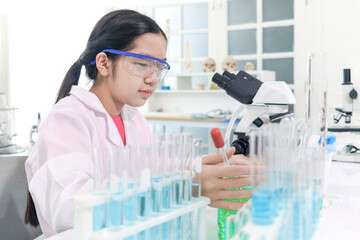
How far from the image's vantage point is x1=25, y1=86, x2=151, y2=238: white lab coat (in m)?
0.84

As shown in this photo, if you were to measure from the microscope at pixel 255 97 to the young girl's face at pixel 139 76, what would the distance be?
220mm

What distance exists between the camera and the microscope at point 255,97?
1.12 m

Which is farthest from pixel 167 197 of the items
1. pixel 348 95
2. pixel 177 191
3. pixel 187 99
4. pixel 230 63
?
pixel 187 99

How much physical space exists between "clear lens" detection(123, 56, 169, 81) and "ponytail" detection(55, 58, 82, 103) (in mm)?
287

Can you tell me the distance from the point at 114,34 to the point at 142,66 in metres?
0.17

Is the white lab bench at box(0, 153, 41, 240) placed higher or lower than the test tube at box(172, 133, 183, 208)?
lower

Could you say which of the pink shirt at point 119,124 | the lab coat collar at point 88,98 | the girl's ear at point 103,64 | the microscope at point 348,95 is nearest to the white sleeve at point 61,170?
the lab coat collar at point 88,98

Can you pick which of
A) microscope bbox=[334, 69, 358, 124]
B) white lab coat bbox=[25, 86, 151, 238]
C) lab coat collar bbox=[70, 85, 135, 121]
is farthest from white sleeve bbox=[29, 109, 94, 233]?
microscope bbox=[334, 69, 358, 124]

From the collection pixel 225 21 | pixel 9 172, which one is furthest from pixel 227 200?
pixel 225 21

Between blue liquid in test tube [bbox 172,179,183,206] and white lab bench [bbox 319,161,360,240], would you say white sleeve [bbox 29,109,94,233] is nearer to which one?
blue liquid in test tube [bbox 172,179,183,206]

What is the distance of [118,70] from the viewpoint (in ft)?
4.17

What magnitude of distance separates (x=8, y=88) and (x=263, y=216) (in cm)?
418

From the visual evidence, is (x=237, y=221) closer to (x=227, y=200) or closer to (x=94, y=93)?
(x=227, y=200)

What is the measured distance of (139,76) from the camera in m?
1.23
